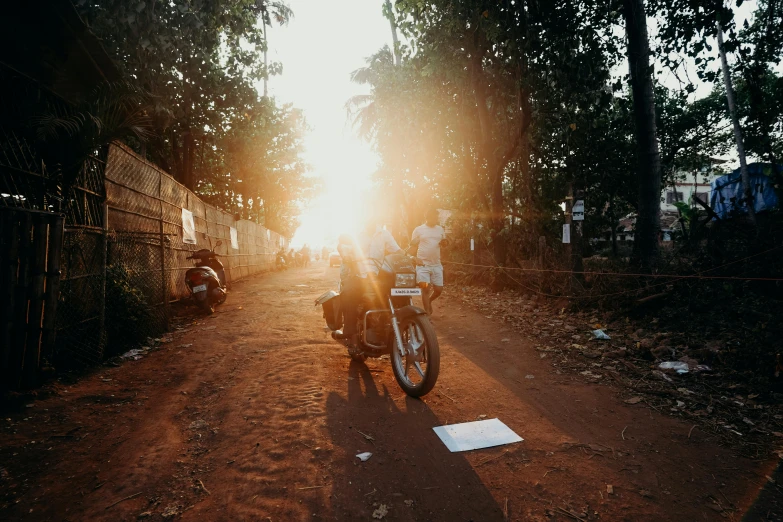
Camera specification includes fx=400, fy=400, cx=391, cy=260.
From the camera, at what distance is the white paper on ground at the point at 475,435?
119 inches

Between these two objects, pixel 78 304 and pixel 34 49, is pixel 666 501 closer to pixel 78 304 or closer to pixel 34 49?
pixel 78 304

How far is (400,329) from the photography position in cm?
431

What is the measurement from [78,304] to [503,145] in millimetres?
10949

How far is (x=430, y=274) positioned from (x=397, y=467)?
5.40m

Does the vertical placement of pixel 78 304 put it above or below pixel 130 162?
below

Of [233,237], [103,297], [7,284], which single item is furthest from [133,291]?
[233,237]

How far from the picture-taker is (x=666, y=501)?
2.38m

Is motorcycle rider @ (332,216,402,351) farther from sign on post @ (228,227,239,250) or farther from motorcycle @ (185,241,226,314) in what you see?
sign on post @ (228,227,239,250)

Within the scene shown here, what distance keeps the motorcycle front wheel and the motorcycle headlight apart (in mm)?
389

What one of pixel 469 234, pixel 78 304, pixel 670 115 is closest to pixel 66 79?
pixel 78 304

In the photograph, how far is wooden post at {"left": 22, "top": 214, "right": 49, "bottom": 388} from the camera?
12.3 feet

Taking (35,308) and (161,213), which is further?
(161,213)

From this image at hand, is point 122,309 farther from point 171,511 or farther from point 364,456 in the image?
point 364,456

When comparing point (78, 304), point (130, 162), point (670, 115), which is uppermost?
point (670, 115)
